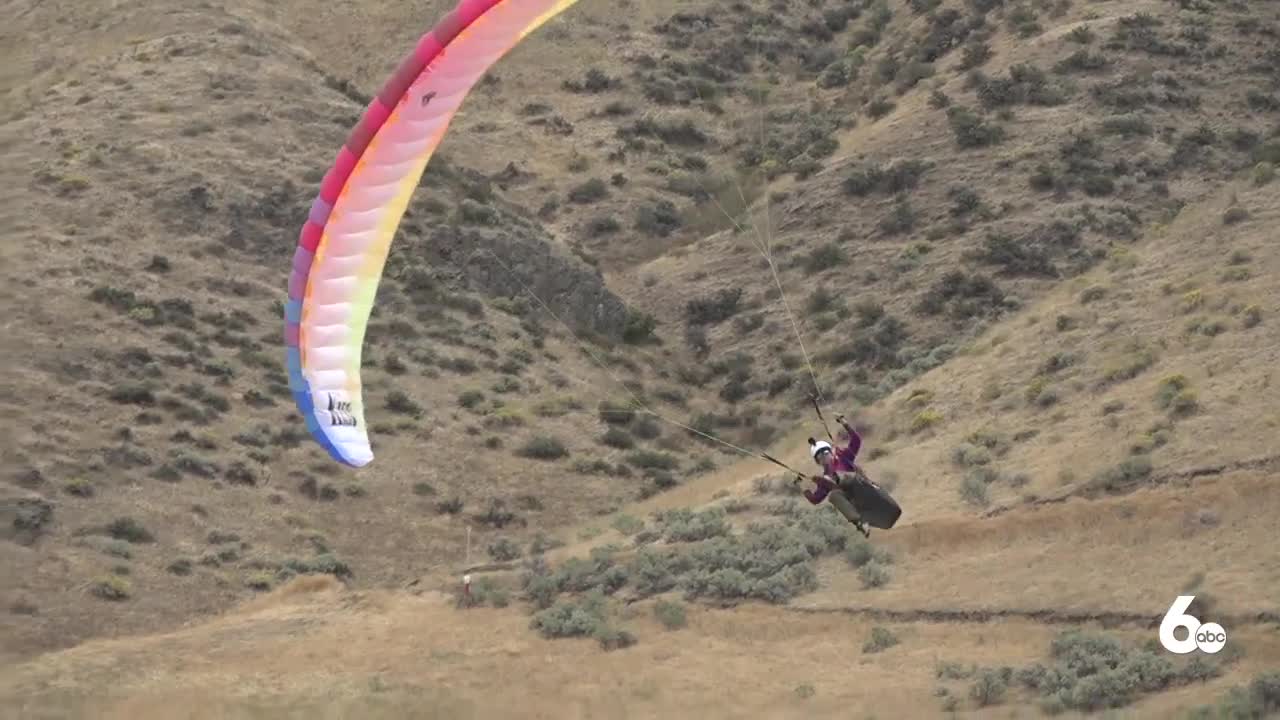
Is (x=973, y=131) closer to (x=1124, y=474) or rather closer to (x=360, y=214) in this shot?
(x=1124, y=474)

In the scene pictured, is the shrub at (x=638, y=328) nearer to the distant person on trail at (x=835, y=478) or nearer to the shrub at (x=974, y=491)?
the shrub at (x=974, y=491)

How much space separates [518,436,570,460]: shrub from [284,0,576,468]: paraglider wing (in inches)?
583

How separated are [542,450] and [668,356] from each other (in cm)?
681

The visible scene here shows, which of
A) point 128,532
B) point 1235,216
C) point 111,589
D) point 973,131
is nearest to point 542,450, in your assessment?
point 128,532

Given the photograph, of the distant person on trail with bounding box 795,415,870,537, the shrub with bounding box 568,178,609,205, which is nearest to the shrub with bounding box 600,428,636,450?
the shrub with bounding box 568,178,609,205

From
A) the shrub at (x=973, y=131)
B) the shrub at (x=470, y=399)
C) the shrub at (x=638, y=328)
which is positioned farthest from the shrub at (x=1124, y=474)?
the shrub at (x=973, y=131)

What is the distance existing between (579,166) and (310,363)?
32.8 m

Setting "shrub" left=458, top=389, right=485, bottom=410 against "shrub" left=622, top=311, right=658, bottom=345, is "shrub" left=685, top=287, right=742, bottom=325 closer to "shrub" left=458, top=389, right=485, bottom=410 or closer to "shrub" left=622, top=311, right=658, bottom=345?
"shrub" left=622, top=311, right=658, bottom=345

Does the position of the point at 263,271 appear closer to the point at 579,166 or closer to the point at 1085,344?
the point at 579,166

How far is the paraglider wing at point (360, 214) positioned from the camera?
698 inches

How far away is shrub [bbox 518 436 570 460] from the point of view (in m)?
33.7

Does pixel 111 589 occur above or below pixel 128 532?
below

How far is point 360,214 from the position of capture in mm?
18625

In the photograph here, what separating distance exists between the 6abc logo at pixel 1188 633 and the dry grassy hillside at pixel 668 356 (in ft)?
1.17
